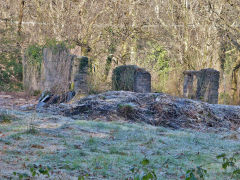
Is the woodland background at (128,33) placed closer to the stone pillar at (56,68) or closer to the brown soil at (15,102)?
the stone pillar at (56,68)

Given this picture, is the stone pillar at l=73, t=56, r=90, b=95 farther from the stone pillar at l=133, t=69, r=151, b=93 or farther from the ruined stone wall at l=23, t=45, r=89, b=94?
the stone pillar at l=133, t=69, r=151, b=93

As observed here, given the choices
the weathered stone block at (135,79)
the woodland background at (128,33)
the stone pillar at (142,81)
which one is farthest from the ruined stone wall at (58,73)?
the woodland background at (128,33)

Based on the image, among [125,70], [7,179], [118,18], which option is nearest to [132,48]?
[118,18]

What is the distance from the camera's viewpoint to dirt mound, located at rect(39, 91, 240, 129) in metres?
8.84

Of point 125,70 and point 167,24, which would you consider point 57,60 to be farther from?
point 167,24

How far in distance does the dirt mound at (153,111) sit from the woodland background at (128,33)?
605 centimetres

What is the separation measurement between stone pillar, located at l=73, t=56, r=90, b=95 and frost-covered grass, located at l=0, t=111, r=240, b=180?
343 cm

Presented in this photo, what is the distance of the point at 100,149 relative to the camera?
555cm

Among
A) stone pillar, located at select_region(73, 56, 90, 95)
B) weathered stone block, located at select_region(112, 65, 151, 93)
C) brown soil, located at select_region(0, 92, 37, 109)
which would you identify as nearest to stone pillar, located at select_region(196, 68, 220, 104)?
weathered stone block, located at select_region(112, 65, 151, 93)

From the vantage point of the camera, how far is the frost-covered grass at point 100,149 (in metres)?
4.46

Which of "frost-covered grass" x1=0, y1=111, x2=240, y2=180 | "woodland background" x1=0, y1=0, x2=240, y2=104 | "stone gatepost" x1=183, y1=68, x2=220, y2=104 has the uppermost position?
"woodland background" x1=0, y1=0, x2=240, y2=104

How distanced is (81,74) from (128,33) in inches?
280

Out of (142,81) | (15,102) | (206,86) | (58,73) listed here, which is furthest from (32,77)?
(206,86)

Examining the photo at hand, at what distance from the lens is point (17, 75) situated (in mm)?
15742
